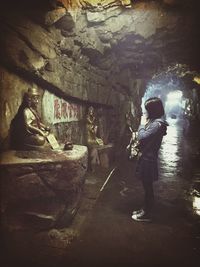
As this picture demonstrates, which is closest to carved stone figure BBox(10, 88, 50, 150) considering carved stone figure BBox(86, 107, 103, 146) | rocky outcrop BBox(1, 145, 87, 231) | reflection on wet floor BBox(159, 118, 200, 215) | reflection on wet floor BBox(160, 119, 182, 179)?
rocky outcrop BBox(1, 145, 87, 231)

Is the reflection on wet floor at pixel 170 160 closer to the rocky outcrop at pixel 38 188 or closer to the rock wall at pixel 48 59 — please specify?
the rock wall at pixel 48 59

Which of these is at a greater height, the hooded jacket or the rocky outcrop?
the hooded jacket

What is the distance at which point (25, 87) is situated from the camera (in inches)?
246

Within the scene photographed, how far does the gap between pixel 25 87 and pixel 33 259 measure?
12.6 feet

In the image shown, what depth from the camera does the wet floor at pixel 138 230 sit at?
14.4ft

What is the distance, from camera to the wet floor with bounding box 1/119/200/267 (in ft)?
14.4

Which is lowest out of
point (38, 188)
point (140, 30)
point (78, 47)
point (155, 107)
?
point (38, 188)

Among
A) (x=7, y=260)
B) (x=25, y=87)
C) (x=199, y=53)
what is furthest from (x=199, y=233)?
(x=199, y=53)

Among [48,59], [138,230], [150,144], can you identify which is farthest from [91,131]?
[138,230]

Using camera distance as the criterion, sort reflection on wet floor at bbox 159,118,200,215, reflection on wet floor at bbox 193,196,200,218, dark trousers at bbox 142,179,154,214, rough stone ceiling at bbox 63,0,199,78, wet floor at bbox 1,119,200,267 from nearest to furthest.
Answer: wet floor at bbox 1,119,200,267 → dark trousers at bbox 142,179,154,214 → reflection on wet floor at bbox 193,196,200,218 → reflection on wet floor at bbox 159,118,200,215 → rough stone ceiling at bbox 63,0,199,78

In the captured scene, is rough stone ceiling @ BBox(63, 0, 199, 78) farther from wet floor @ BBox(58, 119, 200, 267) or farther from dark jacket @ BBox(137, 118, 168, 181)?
wet floor @ BBox(58, 119, 200, 267)

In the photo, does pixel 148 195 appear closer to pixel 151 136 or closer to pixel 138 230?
pixel 138 230

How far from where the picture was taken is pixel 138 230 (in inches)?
213

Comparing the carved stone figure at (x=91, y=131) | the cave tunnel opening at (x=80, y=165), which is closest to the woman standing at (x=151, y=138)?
the cave tunnel opening at (x=80, y=165)
